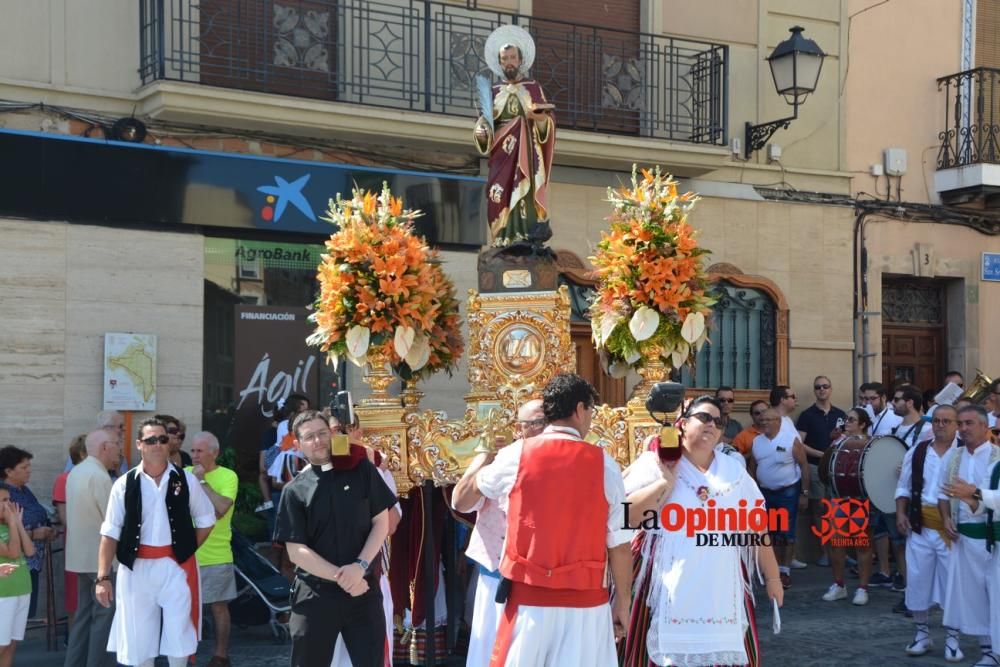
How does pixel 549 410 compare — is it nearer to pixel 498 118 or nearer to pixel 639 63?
pixel 498 118

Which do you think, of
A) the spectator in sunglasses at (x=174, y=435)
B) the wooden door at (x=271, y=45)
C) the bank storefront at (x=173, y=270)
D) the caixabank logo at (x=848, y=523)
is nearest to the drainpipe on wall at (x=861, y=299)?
the caixabank logo at (x=848, y=523)

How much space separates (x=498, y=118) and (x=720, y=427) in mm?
2888

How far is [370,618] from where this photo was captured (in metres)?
6.13

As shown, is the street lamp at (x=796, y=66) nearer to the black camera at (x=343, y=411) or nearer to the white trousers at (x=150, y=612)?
the black camera at (x=343, y=411)

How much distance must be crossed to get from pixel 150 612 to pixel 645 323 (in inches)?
134

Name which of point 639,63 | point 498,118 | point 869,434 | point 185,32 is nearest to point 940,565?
point 869,434

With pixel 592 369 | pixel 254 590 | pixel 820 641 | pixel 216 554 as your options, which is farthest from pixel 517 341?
pixel 592 369

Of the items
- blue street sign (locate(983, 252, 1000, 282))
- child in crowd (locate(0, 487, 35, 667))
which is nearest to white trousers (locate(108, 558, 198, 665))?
child in crowd (locate(0, 487, 35, 667))

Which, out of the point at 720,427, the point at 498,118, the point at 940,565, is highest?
the point at 498,118

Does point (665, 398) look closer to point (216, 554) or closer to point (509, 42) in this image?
point (509, 42)

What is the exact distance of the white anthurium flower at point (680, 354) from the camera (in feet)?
27.1

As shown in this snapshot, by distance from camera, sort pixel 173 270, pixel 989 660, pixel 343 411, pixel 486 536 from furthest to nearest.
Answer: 1. pixel 173 270
2. pixel 989 660
3. pixel 343 411
4. pixel 486 536

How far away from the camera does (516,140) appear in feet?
27.6

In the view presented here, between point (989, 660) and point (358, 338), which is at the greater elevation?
point (358, 338)
